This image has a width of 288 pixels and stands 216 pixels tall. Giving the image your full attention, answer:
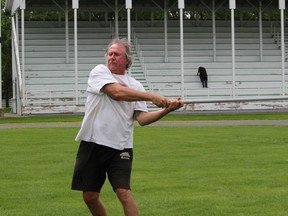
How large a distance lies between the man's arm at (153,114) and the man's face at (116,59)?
459 mm

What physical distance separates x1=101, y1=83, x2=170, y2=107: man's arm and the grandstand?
32.0m

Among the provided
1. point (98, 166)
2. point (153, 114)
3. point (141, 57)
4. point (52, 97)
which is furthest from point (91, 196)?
point (141, 57)

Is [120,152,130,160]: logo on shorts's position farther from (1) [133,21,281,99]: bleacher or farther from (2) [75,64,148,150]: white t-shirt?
(1) [133,21,281,99]: bleacher

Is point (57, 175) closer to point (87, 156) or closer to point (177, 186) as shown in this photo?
point (177, 186)

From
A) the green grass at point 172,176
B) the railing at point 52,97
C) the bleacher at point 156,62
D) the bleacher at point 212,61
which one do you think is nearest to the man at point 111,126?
the green grass at point 172,176

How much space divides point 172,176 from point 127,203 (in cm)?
615

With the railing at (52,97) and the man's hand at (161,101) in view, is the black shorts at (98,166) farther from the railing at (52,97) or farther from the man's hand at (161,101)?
the railing at (52,97)

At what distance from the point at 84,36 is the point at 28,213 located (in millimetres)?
38815

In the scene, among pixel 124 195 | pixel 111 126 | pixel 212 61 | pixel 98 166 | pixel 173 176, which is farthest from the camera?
pixel 212 61

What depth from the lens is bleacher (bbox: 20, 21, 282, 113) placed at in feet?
140

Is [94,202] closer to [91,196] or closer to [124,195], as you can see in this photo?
[91,196]

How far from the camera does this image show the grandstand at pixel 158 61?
42.2 meters

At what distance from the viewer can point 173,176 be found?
13781mm

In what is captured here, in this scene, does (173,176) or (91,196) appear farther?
(173,176)
